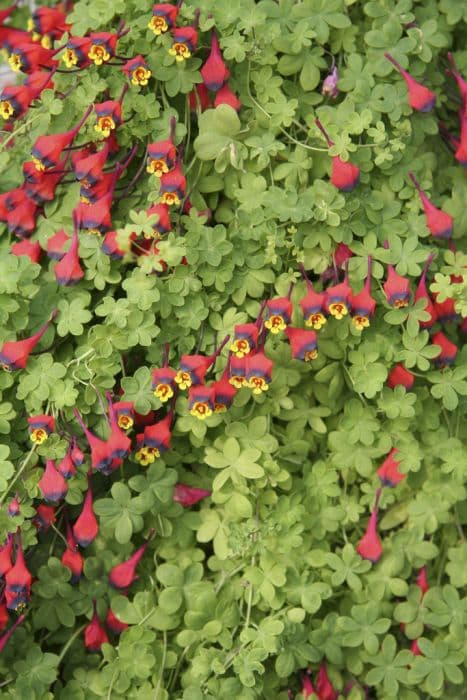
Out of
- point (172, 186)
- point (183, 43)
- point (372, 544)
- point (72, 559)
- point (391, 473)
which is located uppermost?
point (183, 43)

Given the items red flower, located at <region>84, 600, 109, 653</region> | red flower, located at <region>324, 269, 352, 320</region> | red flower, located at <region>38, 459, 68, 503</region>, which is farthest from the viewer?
red flower, located at <region>84, 600, 109, 653</region>

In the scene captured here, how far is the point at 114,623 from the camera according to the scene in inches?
84.5

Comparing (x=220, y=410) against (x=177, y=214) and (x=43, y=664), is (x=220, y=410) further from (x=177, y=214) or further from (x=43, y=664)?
(x=43, y=664)

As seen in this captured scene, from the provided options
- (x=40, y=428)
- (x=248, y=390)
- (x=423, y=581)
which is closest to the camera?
(x=40, y=428)

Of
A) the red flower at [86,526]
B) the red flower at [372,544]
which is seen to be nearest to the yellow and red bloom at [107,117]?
the red flower at [86,526]

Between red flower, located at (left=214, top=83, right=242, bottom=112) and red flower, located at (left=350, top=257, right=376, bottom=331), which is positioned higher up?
red flower, located at (left=214, top=83, right=242, bottom=112)

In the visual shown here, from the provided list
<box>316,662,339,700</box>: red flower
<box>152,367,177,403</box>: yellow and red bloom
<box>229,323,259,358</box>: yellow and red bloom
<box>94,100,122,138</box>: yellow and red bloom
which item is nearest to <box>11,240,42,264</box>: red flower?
<box>94,100,122,138</box>: yellow and red bloom

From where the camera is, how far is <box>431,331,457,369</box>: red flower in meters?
2.18

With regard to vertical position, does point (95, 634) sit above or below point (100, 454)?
below

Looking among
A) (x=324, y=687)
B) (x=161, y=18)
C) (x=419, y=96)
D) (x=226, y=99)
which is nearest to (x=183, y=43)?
(x=161, y=18)

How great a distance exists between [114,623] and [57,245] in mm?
918

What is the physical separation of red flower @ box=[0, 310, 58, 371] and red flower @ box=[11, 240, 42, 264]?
23cm

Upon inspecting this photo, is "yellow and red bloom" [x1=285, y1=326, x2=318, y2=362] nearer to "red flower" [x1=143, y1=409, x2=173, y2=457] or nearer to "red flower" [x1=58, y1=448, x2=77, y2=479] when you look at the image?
"red flower" [x1=143, y1=409, x2=173, y2=457]

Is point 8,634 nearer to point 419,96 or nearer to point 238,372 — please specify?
point 238,372
